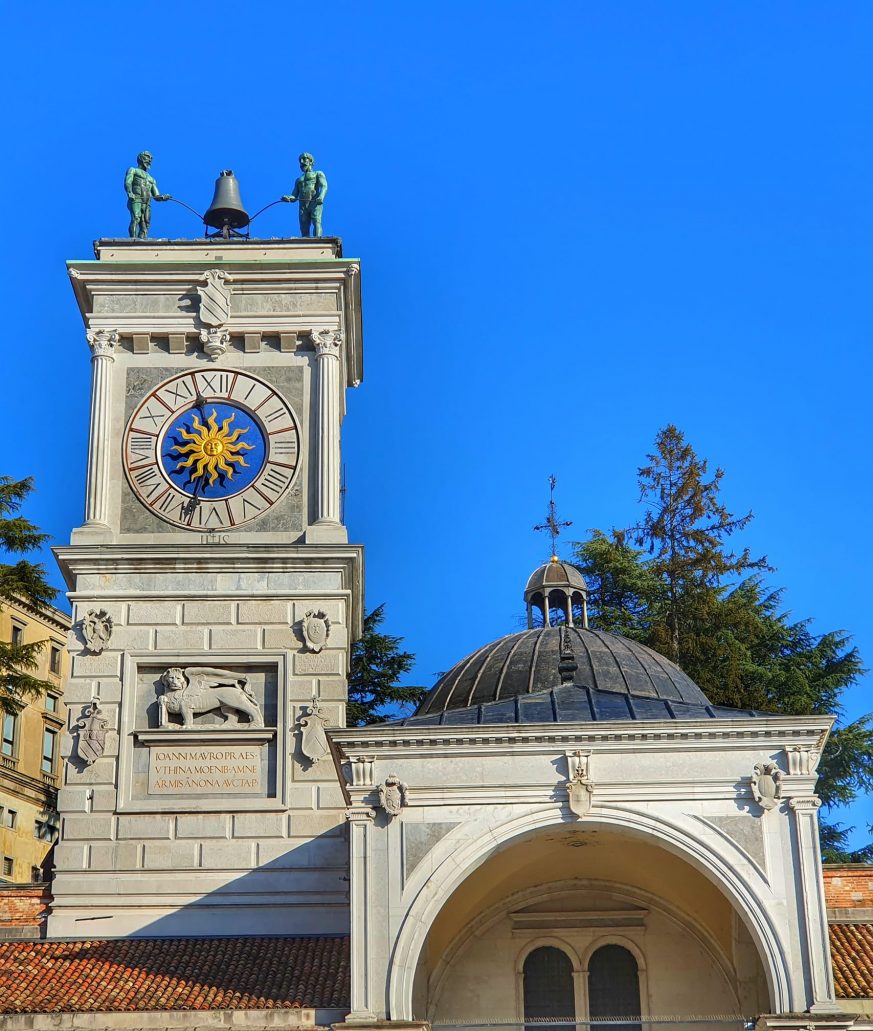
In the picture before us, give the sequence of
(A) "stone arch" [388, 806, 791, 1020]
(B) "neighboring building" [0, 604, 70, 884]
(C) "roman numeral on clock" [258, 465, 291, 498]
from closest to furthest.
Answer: (A) "stone arch" [388, 806, 791, 1020]
(C) "roman numeral on clock" [258, 465, 291, 498]
(B) "neighboring building" [0, 604, 70, 884]

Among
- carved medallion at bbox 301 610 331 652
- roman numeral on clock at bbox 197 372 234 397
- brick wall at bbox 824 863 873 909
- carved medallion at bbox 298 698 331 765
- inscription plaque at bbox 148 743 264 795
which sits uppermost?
roman numeral on clock at bbox 197 372 234 397

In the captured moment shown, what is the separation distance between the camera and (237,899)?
34156 millimetres

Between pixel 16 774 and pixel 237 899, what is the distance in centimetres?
3765

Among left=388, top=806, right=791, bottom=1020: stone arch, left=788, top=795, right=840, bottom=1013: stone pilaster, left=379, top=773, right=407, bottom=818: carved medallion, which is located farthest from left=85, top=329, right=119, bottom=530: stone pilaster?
left=788, top=795, right=840, bottom=1013: stone pilaster

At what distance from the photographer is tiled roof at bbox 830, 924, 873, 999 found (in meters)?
30.1

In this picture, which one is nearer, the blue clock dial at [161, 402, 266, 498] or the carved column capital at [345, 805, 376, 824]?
the carved column capital at [345, 805, 376, 824]

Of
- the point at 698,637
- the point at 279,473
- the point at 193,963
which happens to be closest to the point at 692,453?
the point at 698,637

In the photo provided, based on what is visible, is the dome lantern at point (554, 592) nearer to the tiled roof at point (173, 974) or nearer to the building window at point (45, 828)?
the tiled roof at point (173, 974)

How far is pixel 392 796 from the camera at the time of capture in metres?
29.8

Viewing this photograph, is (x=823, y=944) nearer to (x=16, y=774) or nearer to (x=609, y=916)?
(x=609, y=916)

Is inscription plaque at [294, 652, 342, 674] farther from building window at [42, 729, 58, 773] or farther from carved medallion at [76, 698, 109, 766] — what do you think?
building window at [42, 729, 58, 773]

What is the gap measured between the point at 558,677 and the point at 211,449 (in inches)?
341

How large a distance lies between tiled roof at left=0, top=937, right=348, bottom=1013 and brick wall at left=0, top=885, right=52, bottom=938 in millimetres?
685

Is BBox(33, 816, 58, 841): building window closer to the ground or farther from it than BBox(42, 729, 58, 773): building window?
closer to the ground
